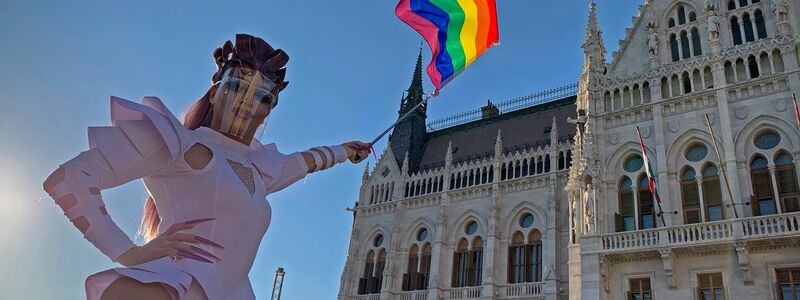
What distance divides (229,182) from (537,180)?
2951cm

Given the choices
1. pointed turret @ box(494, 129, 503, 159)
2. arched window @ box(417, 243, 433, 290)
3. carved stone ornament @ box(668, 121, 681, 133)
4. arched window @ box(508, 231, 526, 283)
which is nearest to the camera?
carved stone ornament @ box(668, 121, 681, 133)

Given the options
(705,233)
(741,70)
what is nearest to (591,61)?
(741,70)

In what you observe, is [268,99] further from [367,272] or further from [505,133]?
[505,133]

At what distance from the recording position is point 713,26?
22.7 metres

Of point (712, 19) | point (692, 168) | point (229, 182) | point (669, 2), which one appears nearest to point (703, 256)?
point (692, 168)

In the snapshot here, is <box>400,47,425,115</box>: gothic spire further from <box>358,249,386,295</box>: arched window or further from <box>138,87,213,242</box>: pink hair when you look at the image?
<box>138,87,213,242</box>: pink hair

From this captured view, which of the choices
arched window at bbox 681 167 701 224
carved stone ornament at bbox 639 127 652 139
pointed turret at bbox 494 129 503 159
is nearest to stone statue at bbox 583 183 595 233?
carved stone ornament at bbox 639 127 652 139

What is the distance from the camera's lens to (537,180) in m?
31.8

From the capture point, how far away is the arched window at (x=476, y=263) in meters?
31.6

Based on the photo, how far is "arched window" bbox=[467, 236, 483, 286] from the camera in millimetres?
31562

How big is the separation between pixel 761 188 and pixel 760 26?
262 inches

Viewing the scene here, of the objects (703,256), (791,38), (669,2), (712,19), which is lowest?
(703,256)

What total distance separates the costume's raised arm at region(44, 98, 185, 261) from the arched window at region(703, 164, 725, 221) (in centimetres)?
2091

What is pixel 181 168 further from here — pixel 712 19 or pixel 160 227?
pixel 712 19
